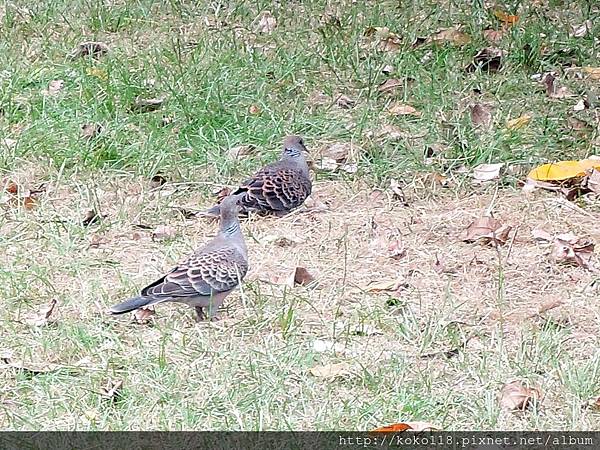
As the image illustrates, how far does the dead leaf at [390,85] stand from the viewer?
752cm

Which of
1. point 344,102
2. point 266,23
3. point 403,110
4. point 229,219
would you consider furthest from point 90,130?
point 266,23

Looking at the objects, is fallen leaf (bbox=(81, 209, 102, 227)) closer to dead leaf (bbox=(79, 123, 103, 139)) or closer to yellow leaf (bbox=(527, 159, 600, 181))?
dead leaf (bbox=(79, 123, 103, 139))

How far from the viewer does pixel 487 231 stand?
5578 mm

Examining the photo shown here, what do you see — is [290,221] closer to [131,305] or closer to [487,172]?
[487,172]

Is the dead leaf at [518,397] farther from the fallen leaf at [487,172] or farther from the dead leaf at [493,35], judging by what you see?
the dead leaf at [493,35]

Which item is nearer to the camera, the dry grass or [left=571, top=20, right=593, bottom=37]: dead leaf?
the dry grass

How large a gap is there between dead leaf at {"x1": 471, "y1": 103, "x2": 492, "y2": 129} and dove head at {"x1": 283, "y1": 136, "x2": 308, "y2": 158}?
4.11ft

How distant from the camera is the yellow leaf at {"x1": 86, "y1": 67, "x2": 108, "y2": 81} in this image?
7.57 m

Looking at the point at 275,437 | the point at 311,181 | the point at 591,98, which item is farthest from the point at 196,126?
the point at 275,437

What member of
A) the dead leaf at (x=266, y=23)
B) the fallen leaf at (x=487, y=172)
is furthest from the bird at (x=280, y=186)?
the dead leaf at (x=266, y=23)

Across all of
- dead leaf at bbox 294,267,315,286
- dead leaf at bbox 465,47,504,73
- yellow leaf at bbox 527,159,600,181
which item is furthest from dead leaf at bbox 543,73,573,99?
dead leaf at bbox 294,267,315,286

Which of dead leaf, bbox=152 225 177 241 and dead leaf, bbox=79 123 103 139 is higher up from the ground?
dead leaf, bbox=152 225 177 241

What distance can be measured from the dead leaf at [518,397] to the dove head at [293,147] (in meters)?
2.57

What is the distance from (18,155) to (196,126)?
1.11 meters
